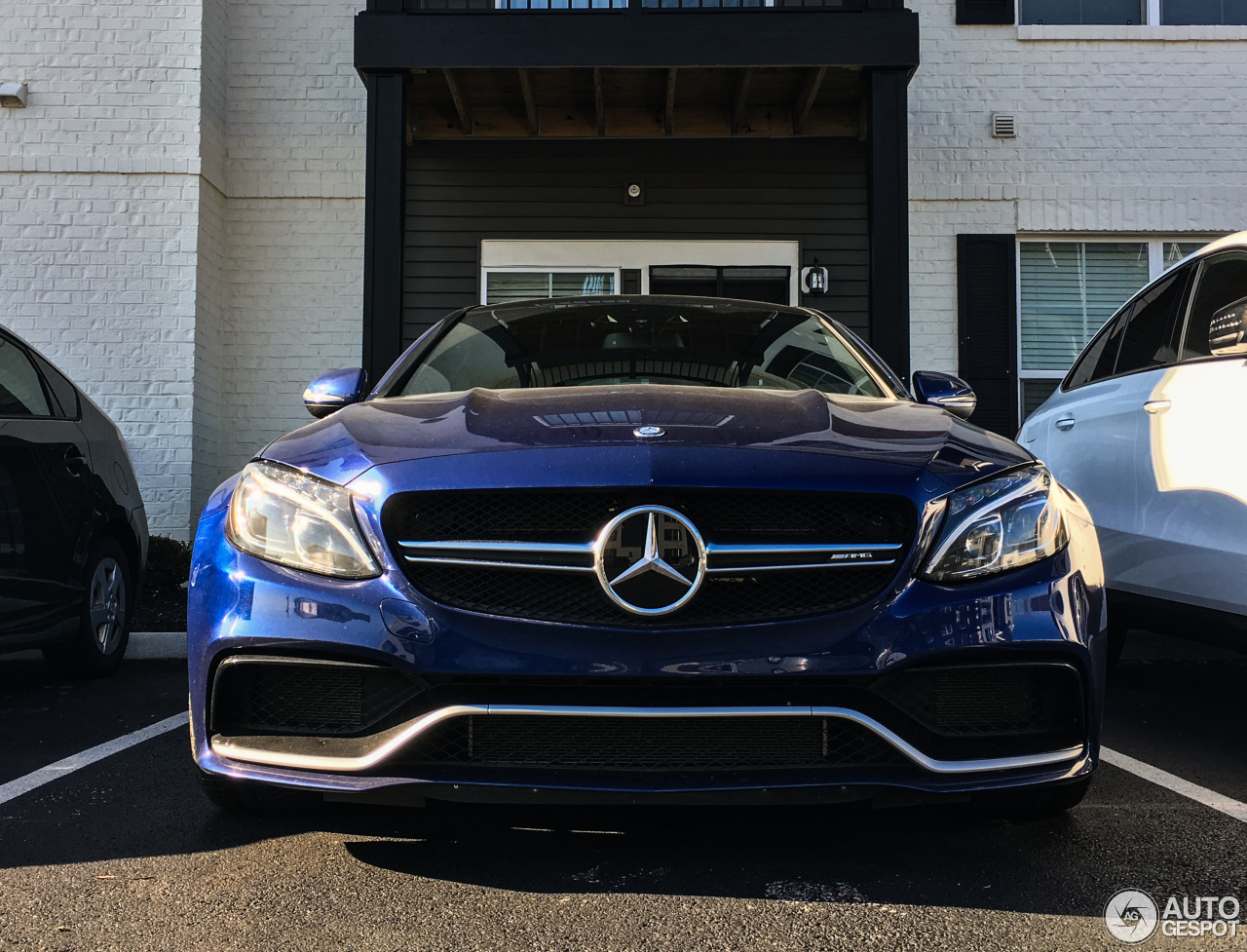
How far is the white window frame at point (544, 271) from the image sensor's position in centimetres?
972

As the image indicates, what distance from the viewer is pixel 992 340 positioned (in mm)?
9688

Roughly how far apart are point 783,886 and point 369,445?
49.7 inches

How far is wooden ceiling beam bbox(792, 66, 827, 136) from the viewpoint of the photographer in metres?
8.27

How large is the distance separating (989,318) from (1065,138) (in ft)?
5.58

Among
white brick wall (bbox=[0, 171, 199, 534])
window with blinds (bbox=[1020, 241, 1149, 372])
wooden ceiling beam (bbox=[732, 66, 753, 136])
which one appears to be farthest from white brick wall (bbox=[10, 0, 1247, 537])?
wooden ceiling beam (bbox=[732, 66, 753, 136])

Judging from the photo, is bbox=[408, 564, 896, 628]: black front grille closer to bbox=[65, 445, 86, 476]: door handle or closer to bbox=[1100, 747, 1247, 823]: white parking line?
bbox=[1100, 747, 1247, 823]: white parking line

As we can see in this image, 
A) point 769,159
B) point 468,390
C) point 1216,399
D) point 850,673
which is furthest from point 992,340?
point 850,673

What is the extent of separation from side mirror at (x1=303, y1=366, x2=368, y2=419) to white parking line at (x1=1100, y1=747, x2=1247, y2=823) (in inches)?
100

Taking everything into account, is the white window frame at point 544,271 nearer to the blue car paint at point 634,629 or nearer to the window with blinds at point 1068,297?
the window with blinds at point 1068,297

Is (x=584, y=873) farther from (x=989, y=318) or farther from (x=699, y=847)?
(x=989, y=318)

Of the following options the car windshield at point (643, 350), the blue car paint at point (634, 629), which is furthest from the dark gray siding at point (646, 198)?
the blue car paint at point (634, 629)

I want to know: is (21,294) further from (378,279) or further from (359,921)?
(359,921)

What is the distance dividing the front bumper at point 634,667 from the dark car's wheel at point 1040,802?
0.19 meters

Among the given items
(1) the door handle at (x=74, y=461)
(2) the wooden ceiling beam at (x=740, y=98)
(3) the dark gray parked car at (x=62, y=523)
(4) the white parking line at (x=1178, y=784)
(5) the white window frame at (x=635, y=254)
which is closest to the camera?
(4) the white parking line at (x=1178, y=784)
